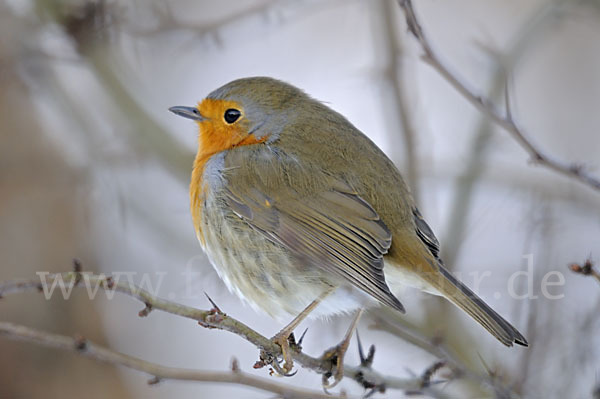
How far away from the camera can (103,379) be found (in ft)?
16.4

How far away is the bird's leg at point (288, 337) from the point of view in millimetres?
2793

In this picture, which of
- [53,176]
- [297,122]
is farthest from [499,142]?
[53,176]

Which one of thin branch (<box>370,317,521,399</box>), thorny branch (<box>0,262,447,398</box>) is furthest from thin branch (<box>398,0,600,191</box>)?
thorny branch (<box>0,262,447,398</box>)

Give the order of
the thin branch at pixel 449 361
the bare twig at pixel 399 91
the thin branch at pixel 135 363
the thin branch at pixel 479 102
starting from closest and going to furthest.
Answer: the thin branch at pixel 135 363 → the thin branch at pixel 479 102 → the thin branch at pixel 449 361 → the bare twig at pixel 399 91

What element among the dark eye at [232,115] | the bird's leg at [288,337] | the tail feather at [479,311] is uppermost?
the dark eye at [232,115]

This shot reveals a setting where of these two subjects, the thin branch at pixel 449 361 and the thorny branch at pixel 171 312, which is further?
the thin branch at pixel 449 361

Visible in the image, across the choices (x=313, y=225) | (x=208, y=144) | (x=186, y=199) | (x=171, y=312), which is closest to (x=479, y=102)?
(x=313, y=225)

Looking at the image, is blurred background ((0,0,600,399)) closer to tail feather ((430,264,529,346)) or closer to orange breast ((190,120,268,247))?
tail feather ((430,264,529,346))

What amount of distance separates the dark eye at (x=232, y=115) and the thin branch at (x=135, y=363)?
1632mm

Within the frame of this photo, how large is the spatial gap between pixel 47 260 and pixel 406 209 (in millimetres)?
3002

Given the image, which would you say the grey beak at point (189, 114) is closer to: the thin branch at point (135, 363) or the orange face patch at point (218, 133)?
the orange face patch at point (218, 133)

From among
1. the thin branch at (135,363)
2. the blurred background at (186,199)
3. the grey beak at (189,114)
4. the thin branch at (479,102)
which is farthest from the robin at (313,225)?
the thin branch at (479,102)

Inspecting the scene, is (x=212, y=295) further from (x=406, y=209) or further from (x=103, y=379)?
(x=406, y=209)

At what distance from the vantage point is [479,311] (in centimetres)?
293
